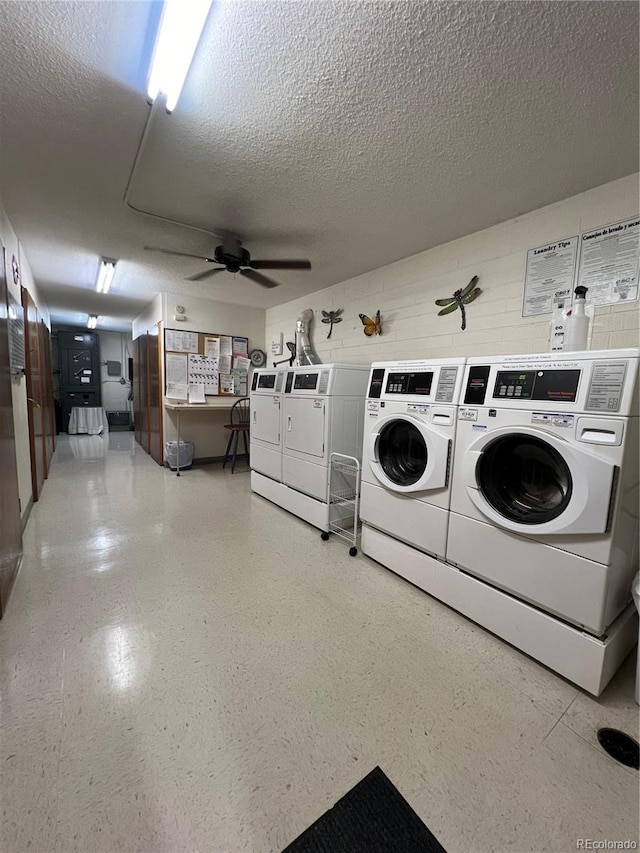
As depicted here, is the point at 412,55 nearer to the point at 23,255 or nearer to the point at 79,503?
the point at 23,255

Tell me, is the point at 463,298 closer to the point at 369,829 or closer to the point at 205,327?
the point at 369,829

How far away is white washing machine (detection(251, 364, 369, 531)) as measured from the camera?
274cm

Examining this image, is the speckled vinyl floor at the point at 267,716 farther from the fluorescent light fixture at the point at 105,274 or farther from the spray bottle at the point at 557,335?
the fluorescent light fixture at the point at 105,274

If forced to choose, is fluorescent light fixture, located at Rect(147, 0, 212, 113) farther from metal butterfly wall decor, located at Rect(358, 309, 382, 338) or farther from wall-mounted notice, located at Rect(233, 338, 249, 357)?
wall-mounted notice, located at Rect(233, 338, 249, 357)

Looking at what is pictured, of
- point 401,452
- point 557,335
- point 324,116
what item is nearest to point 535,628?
point 401,452

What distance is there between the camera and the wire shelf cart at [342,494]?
107 inches

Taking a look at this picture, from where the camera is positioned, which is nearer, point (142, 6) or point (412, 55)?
point (142, 6)

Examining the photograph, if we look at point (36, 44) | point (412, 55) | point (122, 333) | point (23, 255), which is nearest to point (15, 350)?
point (23, 255)

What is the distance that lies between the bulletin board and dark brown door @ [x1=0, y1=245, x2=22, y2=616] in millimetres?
2361

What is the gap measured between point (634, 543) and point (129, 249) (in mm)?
4127

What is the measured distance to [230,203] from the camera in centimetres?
226

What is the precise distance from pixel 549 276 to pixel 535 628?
6.63ft

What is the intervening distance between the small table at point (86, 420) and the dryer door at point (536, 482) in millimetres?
8189

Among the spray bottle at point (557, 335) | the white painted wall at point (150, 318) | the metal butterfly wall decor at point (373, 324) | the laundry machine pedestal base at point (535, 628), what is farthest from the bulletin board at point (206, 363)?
the spray bottle at point (557, 335)
